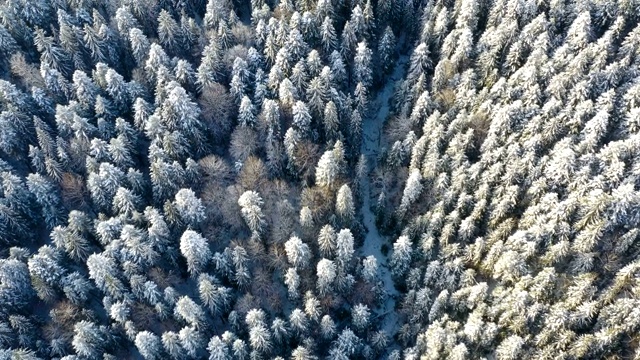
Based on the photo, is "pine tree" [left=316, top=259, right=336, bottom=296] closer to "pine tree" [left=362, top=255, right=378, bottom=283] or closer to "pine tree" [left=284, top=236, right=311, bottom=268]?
"pine tree" [left=284, top=236, right=311, bottom=268]

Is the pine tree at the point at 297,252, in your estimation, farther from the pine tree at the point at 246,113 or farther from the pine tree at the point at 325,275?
the pine tree at the point at 246,113

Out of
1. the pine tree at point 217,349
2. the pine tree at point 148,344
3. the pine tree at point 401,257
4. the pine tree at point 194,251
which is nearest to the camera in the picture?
the pine tree at point 217,349

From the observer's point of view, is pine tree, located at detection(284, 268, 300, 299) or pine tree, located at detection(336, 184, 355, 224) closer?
pine tree, located at detection(284, 268, 300, 299)

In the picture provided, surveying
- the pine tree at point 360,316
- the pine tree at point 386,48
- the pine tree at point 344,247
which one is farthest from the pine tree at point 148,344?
the pine tree at point 386,48

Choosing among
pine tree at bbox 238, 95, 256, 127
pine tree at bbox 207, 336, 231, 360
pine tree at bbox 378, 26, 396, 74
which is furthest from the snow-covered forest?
pine tree at bbox 378, 26, 396, 74

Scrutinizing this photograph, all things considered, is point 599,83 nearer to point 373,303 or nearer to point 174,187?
point 373,303

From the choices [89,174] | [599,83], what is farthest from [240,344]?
[599,83]
